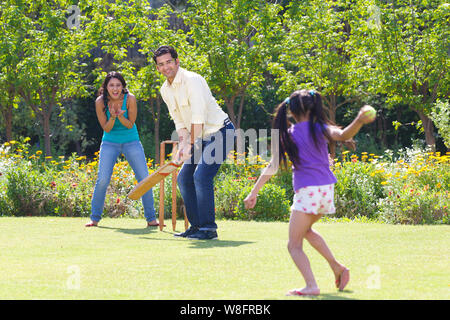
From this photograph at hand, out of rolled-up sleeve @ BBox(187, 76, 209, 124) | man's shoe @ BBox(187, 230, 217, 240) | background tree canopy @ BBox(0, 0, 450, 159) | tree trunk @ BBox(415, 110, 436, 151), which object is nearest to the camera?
rolled-up sleeve @ BBox(187, 76, 209, 124)

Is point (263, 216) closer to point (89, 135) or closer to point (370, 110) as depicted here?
point (370, 110)

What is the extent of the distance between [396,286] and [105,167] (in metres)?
5.26

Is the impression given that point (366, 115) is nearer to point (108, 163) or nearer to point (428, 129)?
point (108, 163)

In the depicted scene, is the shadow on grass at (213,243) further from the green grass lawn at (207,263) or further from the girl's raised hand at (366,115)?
the girl's raised hand at (366,115)

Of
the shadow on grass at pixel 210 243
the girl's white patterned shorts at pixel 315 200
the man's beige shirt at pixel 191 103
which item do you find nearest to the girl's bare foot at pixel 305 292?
the girl's white patterned shorts at pixel 315 200

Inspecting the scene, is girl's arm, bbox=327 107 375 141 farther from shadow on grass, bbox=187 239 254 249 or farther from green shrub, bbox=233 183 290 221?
green shrub, bbox=233 183 290 221

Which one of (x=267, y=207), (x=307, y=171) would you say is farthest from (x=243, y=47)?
(x=307, y=171)

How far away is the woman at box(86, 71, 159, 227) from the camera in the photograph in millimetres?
8602

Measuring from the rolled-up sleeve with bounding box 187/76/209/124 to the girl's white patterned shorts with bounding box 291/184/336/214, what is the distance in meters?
2.85

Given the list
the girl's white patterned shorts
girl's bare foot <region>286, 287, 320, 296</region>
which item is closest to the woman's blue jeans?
the girl's white patterned shorts

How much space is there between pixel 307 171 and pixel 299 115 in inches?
16.0

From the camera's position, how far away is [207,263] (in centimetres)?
563

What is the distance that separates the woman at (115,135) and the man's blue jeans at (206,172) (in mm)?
1484
